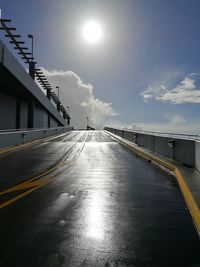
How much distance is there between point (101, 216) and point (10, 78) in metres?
26.4

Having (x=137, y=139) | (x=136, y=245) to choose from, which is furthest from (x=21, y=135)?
(x=136, y=245)

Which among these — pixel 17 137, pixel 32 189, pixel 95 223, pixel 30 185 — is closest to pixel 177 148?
pixel 30 185

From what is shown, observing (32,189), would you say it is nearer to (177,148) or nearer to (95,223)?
(95,223)

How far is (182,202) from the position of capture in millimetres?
7398

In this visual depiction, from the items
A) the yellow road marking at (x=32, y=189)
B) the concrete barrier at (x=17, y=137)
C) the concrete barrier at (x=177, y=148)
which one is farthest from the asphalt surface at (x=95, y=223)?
the concrete barrier at (x=17, y=137)

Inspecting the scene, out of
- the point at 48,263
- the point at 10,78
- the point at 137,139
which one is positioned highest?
the point at 10,78

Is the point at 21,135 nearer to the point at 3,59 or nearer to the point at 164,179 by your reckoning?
the point at 3,59

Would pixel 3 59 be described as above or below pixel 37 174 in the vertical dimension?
above

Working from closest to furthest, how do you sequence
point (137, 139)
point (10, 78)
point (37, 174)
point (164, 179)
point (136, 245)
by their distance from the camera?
point (136, 245)
point (164, 179)
point (37, 174)
point (137, 139)
point (10, 78)

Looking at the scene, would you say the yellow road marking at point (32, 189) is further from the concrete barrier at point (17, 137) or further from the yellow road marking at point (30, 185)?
the concrete barrier at point (17, 137)

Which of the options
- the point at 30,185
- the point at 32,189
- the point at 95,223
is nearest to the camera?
the point at 95,223

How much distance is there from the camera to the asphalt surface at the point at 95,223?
4.19m

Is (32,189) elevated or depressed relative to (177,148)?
depressed

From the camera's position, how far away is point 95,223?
18.6 ft
